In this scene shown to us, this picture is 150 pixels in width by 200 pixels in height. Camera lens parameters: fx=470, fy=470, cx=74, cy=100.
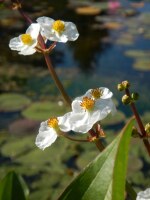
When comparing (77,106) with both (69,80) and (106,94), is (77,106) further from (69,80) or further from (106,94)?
(69,80)

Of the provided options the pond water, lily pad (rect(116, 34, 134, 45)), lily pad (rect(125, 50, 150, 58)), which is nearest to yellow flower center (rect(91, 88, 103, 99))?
the pond water

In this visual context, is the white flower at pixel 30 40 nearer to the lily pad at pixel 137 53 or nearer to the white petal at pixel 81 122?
the white petal at pixel 81 122

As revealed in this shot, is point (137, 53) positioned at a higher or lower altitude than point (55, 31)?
lower

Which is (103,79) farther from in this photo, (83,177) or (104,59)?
(83,177)

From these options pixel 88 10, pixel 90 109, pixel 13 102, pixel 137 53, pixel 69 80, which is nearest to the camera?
pixel 90 109

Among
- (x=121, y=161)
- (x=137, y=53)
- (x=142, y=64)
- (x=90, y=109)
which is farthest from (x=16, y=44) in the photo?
(x=137, y=53)

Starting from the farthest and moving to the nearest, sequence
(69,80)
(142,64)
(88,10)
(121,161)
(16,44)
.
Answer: (88,10)
(142,64)
(69,80)
(16,44)
(121,161)

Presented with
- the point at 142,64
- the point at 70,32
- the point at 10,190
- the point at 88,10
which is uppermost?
the point at 70,32

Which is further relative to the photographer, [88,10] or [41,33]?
[88,10]
